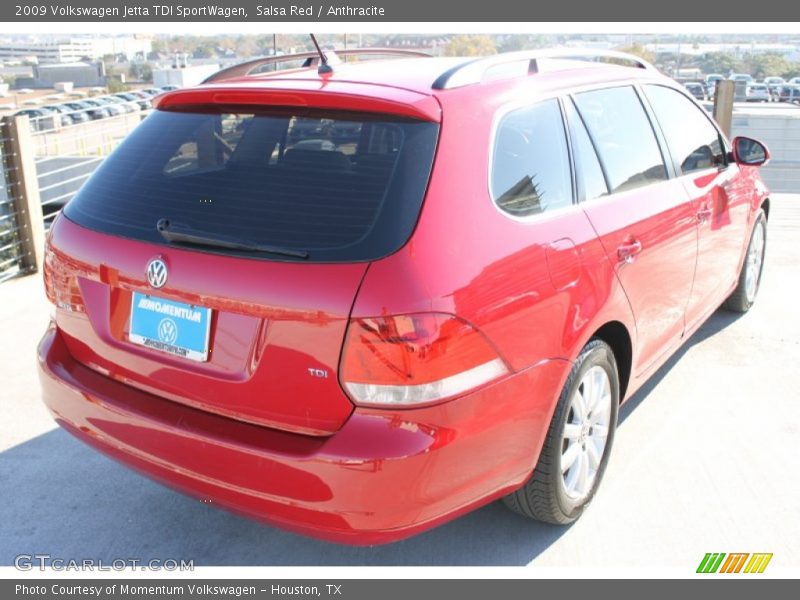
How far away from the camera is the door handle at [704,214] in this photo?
414 cm

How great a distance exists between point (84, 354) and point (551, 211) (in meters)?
1.78

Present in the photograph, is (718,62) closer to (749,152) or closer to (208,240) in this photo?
(749,152)

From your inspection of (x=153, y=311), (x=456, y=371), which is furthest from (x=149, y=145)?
(x=456, y=371)

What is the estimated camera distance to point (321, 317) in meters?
2.38

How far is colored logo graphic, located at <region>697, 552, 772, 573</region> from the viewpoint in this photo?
10.0 ft

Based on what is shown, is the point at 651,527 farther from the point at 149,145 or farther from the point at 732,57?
the point at 732,57

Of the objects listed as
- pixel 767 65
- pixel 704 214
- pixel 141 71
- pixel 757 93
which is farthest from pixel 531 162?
pixel 141 71

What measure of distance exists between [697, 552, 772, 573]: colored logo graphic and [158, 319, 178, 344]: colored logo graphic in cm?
207

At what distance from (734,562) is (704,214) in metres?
1.84

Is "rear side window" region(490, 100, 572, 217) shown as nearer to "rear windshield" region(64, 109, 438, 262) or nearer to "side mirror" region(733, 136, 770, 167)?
"rear windshield" region(64, 109, 438, 262)

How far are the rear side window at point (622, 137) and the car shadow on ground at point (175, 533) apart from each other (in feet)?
4.92

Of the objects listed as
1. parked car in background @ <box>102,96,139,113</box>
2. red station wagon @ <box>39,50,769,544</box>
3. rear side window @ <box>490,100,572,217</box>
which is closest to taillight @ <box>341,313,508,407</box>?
red station wagon @ <box>39,50,769,544</box>

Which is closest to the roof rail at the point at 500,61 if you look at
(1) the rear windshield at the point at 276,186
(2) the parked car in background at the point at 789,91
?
(1) the rear windshield at the point at 276,186

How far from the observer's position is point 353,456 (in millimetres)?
2373
